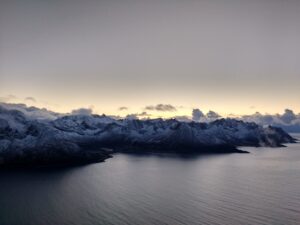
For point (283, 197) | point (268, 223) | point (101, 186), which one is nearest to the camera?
point (268, 223)

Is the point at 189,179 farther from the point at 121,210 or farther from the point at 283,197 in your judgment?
the point at 121,210

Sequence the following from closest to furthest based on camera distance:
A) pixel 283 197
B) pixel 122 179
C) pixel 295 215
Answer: pixel 295 215 < pixel 283 197 < pixel 122 179

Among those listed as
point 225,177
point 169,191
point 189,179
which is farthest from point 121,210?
point 225,177

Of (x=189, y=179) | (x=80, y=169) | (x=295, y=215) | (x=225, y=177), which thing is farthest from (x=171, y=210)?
(x=80, y=169)

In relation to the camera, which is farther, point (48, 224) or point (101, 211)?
point (101, 211)

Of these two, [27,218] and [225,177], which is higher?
[225,177]

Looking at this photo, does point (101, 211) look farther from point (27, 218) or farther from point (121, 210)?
point (27, 218)
